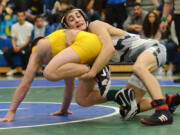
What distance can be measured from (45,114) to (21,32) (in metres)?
5.77

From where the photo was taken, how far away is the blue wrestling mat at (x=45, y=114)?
383 cm

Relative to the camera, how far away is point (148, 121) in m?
3.56

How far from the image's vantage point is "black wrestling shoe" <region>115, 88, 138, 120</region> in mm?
3760

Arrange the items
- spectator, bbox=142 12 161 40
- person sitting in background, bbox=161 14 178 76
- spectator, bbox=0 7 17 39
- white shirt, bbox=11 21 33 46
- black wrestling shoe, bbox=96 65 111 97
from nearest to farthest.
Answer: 1. black wrestling shoe, bbox=96 65 111 97
2. spectator, bbox=142 12 161 40
3. person sitting in background, bbox=161 14 178 76
4. white shirt, bbox=11 21 33 46
5. spectator, bbox=0 7 17 39

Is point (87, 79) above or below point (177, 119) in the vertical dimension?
above

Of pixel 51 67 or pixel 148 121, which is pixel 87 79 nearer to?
pixel 51 67

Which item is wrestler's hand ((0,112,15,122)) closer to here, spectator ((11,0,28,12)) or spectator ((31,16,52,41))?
spectator ((31,16,52,41))

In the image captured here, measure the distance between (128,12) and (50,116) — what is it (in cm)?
603

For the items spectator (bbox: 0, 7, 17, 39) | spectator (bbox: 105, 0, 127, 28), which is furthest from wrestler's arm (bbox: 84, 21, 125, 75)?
spectator (bbox: 0, 7, 17, 39)

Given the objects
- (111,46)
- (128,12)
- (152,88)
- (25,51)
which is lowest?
(25,51)

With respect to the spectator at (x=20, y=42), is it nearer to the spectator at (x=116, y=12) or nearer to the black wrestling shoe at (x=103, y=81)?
the spectator at (x=116, y=12)

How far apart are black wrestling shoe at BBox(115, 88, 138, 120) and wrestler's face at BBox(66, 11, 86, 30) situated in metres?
0.70

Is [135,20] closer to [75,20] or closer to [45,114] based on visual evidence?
[45,114]

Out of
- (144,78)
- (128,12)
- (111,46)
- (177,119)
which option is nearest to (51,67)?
(111,46)
